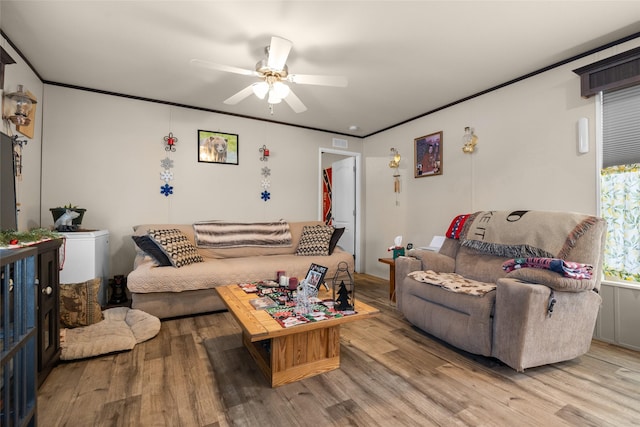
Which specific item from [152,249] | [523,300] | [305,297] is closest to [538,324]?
[523,300]

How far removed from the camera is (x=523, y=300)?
5.91 ft

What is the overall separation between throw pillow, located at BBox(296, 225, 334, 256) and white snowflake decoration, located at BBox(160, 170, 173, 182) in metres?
1.87

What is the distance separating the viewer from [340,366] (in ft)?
6.51

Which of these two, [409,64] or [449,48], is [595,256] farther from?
[409,64]

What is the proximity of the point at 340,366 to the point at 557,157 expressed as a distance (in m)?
2.65

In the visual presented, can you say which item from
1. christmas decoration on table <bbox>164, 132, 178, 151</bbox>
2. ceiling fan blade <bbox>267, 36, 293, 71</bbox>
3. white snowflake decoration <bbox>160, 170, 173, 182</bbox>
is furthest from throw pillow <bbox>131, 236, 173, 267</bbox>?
ceiling fan blade <bbox>267, 36, 293, 71</bbox>

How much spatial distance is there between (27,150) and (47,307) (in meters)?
1.85

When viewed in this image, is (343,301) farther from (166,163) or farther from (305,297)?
(166,163)

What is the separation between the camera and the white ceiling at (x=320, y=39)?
1987 mm

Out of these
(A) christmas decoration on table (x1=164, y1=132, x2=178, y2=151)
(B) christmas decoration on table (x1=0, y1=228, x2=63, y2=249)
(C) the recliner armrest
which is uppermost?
(A) christmas decoration on table (x1=164, y1=132, x2=178, y2=151)

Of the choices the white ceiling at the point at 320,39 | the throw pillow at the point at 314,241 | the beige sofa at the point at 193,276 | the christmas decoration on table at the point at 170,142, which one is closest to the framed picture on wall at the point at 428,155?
the white ceiling at the point at 320,39

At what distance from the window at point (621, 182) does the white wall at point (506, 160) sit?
0.09m

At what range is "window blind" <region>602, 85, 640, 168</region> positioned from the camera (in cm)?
229

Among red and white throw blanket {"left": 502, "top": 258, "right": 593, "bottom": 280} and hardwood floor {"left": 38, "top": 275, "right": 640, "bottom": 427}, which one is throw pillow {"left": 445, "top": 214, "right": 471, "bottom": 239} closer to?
red and white throw blanket {"left": 502, "top": 258, "right": 593, "bottom": 280}
